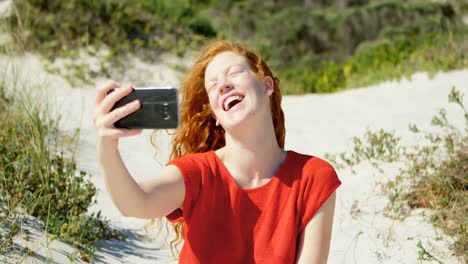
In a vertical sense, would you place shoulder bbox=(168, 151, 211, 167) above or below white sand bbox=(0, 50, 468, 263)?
above

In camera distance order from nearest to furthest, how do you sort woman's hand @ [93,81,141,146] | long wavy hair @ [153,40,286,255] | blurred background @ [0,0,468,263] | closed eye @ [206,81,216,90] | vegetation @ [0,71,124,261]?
woman's hand @ [93,81,141,146] < closed eye @ [206,81,216,90] < long wavy hair @ [153,40,286,255] < vegetation @ [0,71,124,261] < blurred background @ [0,0,468,263]

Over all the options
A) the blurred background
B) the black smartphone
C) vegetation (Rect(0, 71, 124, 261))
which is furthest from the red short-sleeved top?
vegetation (Rect(0, 71, 124, 261))

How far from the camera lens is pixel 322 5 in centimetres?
1638

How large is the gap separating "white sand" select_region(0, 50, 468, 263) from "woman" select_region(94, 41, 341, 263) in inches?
47.7

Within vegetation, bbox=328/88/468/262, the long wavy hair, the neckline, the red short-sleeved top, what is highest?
the long wavy hair

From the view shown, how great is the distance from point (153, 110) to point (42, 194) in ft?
6.72

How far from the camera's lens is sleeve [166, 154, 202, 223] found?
2.88 meters

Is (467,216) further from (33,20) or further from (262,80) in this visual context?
(33,20)

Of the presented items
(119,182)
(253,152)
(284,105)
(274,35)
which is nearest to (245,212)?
(253,152)

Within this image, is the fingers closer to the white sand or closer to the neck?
the neck

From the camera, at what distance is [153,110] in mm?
2398

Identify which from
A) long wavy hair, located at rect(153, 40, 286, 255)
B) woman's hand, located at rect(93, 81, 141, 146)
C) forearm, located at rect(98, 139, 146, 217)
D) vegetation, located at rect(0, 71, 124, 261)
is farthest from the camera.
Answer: vegetation, located at rect(0, 71, 124, 261)

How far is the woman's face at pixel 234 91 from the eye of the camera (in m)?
2.84

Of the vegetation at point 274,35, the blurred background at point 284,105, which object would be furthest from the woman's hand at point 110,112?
the vegetation at point 274,35
